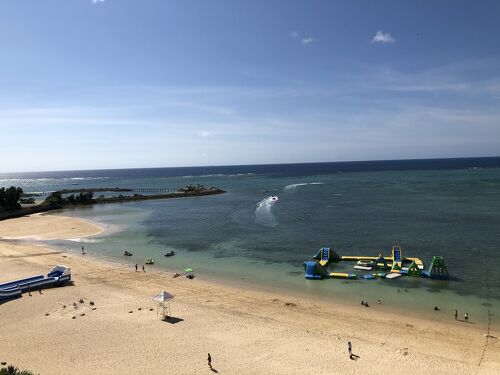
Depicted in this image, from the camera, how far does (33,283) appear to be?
33.1 m

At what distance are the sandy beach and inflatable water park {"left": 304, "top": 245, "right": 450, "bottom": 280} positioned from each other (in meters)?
5.92

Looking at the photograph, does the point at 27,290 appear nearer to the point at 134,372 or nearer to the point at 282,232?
the point at 134,372

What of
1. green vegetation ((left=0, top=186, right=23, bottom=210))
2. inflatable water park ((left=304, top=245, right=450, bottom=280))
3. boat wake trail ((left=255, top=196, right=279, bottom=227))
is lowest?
inflatable water park ((left=304, top=245, right=450, bottom=280))

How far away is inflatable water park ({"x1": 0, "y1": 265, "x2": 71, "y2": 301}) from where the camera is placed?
101ft

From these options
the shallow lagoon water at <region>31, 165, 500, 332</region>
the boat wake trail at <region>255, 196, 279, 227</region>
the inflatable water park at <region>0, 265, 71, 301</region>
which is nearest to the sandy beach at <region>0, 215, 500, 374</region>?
the inflatable water park at <region>0, 265, 71, 301</region>

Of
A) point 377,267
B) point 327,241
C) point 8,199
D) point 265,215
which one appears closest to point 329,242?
point 327,241

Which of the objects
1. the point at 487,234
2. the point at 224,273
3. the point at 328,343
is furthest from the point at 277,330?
the point at 487,234

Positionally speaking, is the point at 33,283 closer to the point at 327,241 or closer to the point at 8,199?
the point at 327,241

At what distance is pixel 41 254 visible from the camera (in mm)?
46688

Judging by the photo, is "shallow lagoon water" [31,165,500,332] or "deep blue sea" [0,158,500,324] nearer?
"shallow lagoon water" [31,165,500,332]

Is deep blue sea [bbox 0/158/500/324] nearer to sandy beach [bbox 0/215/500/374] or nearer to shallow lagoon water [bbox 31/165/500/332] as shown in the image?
shallow lagoon water [bbox 31/165/500/332]

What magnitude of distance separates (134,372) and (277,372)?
7.32 meters

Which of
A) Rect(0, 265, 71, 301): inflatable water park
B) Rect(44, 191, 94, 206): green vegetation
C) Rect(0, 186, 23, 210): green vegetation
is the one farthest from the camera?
Rect(44, 191, 94, 206): green vegetation

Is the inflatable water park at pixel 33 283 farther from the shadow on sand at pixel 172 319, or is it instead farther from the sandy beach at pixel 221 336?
the shadow on sand at pixel 172 319
